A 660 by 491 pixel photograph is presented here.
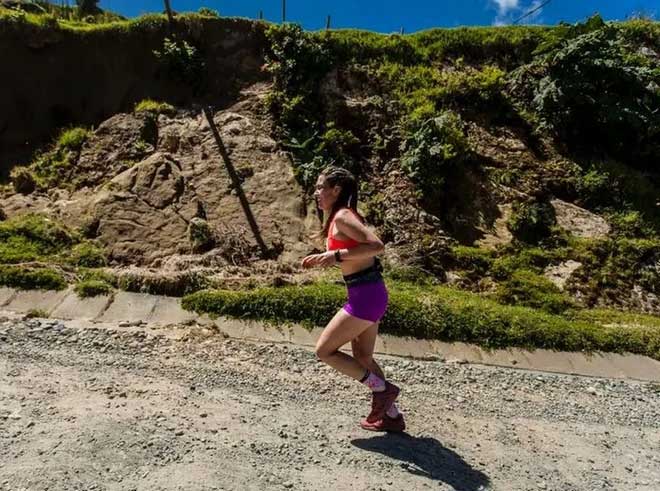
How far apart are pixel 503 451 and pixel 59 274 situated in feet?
18.5

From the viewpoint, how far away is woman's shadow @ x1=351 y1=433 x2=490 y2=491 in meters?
3.73

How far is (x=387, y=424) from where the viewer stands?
4188 mm

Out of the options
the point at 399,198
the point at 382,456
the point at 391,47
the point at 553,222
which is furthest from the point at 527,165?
the point at 382,456

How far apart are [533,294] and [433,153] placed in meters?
3.02

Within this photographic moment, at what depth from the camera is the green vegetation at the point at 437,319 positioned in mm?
6402

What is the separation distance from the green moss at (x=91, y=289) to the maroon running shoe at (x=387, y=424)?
3.96 m

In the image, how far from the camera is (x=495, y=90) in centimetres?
1140

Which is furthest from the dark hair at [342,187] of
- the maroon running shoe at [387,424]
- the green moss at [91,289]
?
the green moss at [91,289]

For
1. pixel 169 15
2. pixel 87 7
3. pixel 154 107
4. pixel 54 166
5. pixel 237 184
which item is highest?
pixel 87 7

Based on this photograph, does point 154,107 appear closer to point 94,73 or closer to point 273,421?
point 94,73

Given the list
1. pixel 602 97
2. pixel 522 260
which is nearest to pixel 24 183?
pixel 522 260

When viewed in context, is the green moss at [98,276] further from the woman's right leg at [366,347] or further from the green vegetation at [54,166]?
the woman's right leg at [366,347]

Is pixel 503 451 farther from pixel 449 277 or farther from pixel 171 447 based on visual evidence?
pixel 449 277

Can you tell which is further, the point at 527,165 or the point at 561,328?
the point at 527,165
